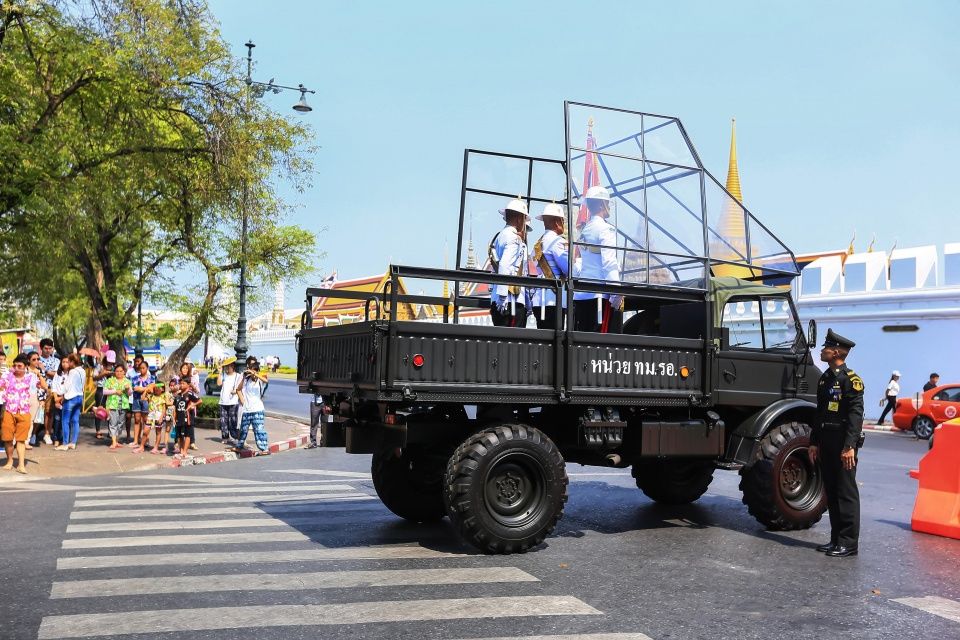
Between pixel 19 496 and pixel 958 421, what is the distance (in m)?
10.4

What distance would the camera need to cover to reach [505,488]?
7332mm

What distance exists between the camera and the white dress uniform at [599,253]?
854 cm

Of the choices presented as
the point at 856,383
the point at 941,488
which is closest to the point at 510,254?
the point at 856,383

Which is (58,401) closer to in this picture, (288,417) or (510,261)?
(510,261)

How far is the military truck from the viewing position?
7.12 metres

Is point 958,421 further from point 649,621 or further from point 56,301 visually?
point 56,301

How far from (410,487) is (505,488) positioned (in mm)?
1467

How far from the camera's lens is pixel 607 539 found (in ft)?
26.3

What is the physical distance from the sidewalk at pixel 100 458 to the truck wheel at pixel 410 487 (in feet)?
21.5

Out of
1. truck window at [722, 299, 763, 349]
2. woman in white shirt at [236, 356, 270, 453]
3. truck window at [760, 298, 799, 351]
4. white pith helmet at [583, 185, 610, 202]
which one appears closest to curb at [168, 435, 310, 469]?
woman in white shirt at [236, 356, 270, 453]

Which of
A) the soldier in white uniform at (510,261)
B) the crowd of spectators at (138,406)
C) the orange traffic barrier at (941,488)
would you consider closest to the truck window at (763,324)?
the orange traffic barrier at (941,488)

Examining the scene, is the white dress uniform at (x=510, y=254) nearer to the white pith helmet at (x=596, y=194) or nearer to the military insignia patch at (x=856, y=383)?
the white pith helmet at (x=596, y=194)

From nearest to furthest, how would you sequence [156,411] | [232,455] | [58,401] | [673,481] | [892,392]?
[673,481]
[58,401]
[232,455]
[156,411]
[892,392]

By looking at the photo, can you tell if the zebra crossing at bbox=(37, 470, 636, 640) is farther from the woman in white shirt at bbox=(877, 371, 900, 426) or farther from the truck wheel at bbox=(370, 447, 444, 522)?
the woman in white shirt at bbox=(877, 371, 900, 426)
